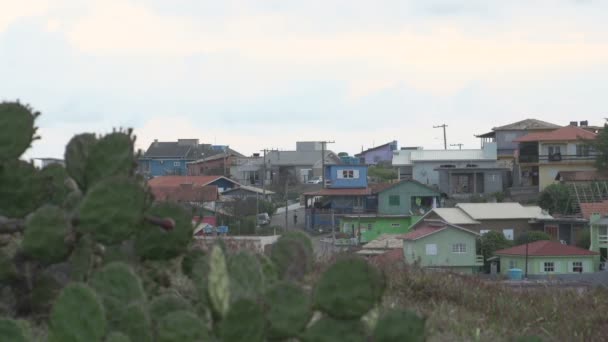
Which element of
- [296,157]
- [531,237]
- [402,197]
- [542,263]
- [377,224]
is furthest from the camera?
[296,157]

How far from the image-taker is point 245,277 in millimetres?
3658

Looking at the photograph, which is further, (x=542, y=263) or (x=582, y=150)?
(x=582, y=150)

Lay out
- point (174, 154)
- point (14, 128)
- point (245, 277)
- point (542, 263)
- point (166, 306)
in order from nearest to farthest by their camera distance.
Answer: point (245, 277) < point (166, 306) < point (14, 128) < point (542, 263) < point (174, 154)

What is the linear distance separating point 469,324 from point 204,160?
1959 inches

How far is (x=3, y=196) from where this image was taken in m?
4.44

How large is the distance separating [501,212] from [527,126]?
23399 millimetres

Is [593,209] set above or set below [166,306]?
above

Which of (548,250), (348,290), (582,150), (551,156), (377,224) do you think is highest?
(582,150)

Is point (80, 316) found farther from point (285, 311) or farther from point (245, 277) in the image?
point (285, 311)

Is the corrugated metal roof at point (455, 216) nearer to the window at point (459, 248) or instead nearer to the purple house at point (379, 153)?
the window at point (459, 248)

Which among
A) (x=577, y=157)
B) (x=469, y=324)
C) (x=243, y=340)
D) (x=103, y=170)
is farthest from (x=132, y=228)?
(x=577, y=157)

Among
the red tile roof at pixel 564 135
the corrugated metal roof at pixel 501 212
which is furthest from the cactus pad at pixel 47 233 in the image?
the red tile roof at pixel 564 135

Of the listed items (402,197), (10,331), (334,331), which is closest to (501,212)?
(402,197)

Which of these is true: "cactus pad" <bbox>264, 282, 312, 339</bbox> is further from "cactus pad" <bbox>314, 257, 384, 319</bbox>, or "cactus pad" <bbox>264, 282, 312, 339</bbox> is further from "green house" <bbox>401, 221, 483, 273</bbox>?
"green house" <bbox>401, 221, 483, 273</bbox>
